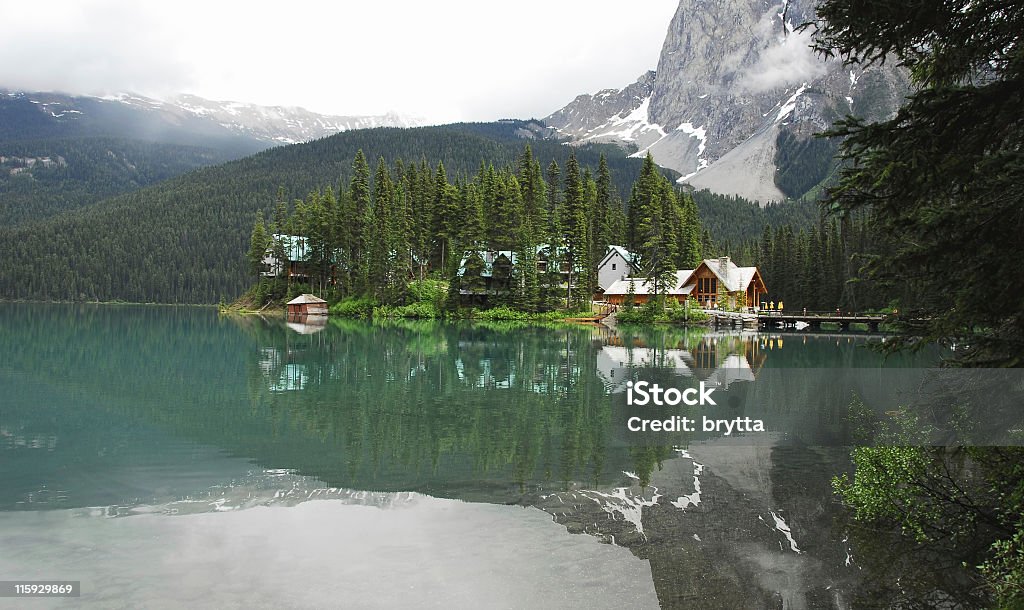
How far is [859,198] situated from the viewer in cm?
642

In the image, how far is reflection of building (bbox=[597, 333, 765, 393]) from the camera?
27406 mm

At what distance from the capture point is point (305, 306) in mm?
82750

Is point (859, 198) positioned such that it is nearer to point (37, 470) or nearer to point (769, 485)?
point (769, 485)

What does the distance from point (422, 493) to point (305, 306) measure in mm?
75261

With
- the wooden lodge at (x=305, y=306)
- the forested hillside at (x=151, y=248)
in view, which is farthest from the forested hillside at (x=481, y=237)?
the forested hillside at (x=151, y=248)

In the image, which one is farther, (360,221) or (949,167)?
(360,221)

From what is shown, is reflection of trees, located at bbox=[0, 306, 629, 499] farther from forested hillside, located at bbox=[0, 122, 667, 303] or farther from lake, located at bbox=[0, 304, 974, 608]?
forested hillside, located at bbox=[0, 122, 667, 303]

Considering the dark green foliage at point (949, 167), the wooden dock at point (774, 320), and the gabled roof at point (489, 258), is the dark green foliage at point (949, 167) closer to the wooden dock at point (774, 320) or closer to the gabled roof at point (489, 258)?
the wooden dock at point (774, 320)

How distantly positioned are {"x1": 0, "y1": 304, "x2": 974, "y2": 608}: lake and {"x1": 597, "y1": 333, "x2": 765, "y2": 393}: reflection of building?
2.82 feet

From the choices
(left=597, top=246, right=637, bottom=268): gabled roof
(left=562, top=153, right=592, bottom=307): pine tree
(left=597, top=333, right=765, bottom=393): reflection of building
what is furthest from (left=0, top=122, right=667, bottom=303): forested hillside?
(left=597, top=333, right=765, bottom=393): reflection of building

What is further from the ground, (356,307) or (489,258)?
(489,258)

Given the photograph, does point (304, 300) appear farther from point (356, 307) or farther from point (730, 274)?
point (730, 274)

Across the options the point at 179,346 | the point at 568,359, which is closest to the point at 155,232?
the point at 179,346

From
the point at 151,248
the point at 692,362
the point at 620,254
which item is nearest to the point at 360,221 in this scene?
the point at 620,254
